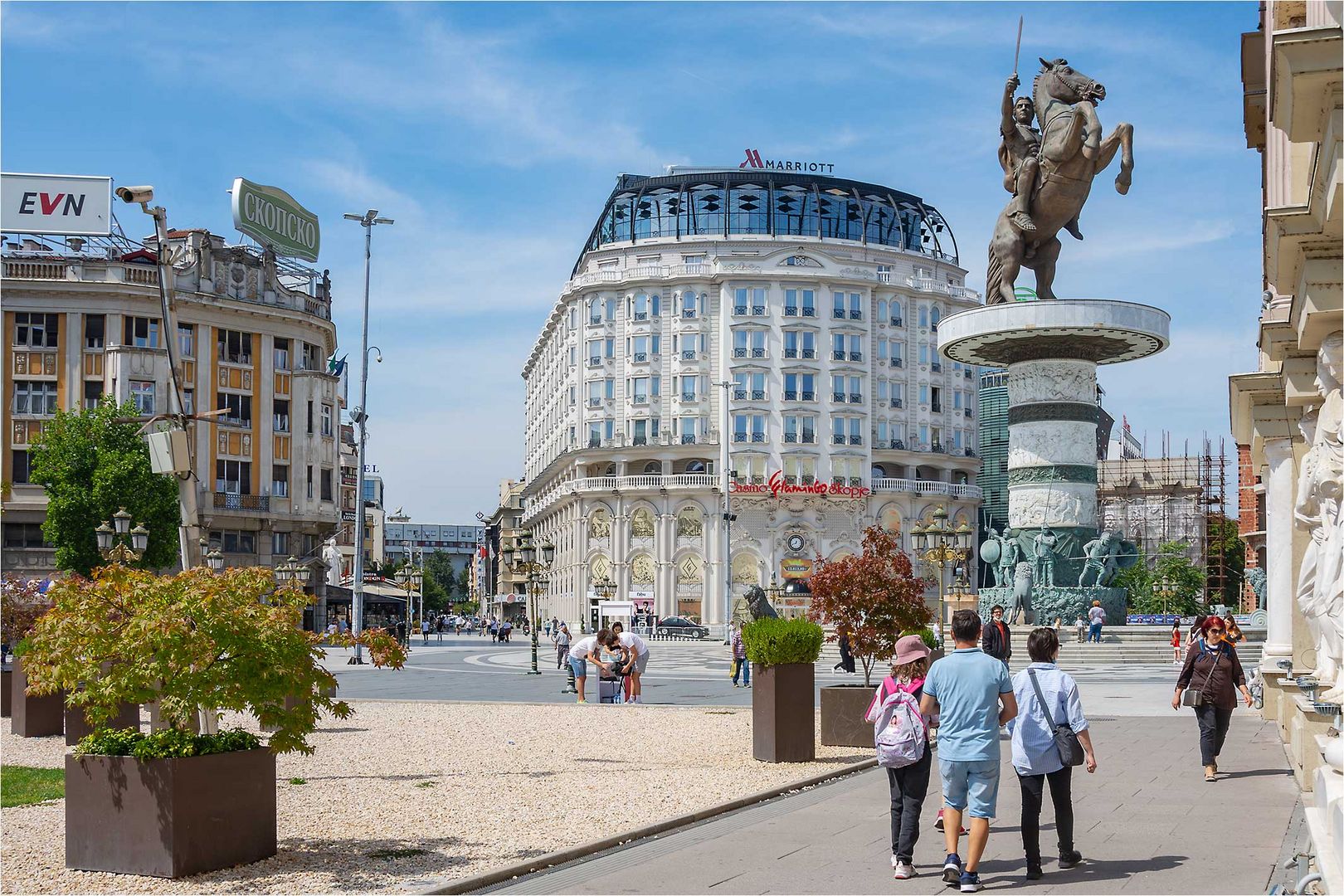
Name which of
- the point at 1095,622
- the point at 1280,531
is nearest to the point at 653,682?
the point at 1095,622

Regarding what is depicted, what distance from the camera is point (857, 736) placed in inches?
731

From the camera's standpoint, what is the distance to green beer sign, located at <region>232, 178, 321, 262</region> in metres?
66.1

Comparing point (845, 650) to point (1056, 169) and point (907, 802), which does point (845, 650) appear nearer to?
point (907, 802)

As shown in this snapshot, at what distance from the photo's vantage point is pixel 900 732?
392 inches

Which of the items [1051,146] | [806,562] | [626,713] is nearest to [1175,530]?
[806,562]

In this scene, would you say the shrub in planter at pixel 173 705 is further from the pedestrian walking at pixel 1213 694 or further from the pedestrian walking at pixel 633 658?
the pedestrian walking at pixel 633 658

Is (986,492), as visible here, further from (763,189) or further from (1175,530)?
(763,189)

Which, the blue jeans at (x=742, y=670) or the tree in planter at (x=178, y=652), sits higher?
the tree in planter at (x=178, y=652)

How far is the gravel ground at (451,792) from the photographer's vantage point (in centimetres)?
999

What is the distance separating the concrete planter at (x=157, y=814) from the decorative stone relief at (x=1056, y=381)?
3063 cm

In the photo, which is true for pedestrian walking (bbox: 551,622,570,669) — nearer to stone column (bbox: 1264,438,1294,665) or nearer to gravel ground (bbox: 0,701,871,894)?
gravel ground (bbox: 0,701,871,894)

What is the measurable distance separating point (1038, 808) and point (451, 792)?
6666 mm

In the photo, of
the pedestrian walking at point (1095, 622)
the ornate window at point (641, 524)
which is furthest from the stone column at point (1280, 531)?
the ornate window at point (641, 524)

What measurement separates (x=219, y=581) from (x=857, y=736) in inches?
416
